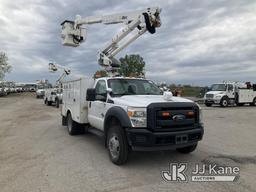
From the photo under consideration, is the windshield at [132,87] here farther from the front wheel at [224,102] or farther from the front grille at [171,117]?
the front wheel at [224,102]

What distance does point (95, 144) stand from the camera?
27.8 ft

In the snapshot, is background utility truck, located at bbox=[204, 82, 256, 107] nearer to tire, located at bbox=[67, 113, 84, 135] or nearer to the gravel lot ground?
the gravel lot ground

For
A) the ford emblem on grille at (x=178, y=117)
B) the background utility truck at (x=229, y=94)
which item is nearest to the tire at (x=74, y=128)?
the ford emblem on grille at (x=178, y=117)

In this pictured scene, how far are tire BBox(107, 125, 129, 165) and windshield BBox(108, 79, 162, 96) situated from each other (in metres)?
1.21

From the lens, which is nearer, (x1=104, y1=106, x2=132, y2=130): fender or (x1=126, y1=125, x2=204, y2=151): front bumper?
(x1=126, y1=125, x2=204, y2=151): front bumper

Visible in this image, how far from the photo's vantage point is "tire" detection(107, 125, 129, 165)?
594cm

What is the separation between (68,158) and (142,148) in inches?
84.3

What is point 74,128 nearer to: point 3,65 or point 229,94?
point 229,94

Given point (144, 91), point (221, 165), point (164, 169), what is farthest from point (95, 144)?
point (221, 165)

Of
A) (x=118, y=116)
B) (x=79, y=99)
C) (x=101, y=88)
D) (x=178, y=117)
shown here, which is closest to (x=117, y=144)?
(x=118, y=116)

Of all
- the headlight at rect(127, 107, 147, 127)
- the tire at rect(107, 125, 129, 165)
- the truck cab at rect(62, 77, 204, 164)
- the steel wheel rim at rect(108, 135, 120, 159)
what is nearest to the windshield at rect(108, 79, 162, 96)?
the truck cab at rect(62, 77, 204, 164)

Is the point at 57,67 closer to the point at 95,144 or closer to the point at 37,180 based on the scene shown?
the point at 95,144

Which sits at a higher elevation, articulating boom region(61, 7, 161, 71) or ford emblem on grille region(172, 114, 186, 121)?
articulating boom region(61, 7, 161, 71)

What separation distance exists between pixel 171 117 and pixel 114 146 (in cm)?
146
